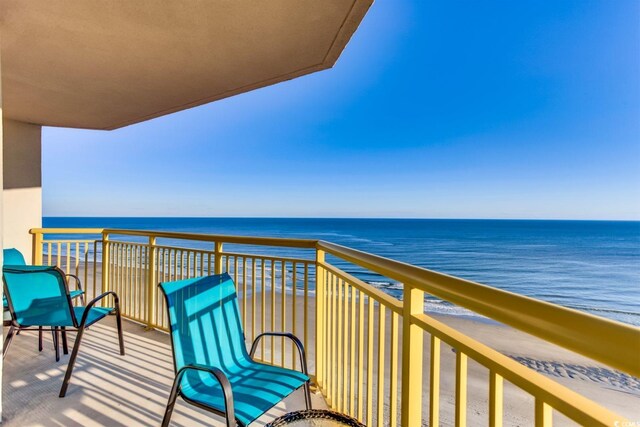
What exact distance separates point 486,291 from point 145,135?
21941mm

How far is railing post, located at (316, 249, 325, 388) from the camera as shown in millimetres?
2203

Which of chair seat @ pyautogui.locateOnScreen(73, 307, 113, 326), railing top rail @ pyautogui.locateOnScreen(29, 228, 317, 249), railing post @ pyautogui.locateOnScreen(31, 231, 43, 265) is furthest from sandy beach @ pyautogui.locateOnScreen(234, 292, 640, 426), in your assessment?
railing post @ pyautogui.locateOnScreen(31, 231, 43, 265)

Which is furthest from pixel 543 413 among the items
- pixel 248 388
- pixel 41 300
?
pixel 41 300

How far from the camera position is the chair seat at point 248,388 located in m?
1.41

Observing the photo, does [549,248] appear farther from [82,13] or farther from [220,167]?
[82,13]

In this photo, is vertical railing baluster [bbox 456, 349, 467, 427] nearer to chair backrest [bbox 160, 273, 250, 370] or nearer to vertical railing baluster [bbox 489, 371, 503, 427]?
vertical railing baluster [bbox 489, 371, 503, 427]

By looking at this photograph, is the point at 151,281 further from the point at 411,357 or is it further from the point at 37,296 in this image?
the point at 411,357

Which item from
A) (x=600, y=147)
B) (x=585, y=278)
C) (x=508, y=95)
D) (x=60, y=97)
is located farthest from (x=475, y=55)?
(x=60, y=97)

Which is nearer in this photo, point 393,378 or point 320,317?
point 393,378

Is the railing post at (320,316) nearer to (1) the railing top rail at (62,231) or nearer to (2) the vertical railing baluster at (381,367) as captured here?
(2) the vertical railing baluster at (381,367)

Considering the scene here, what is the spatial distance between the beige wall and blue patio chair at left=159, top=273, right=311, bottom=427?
12.2 feet

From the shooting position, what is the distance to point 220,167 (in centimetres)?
2633

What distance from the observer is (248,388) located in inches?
62.5

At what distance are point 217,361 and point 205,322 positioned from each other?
23cm
